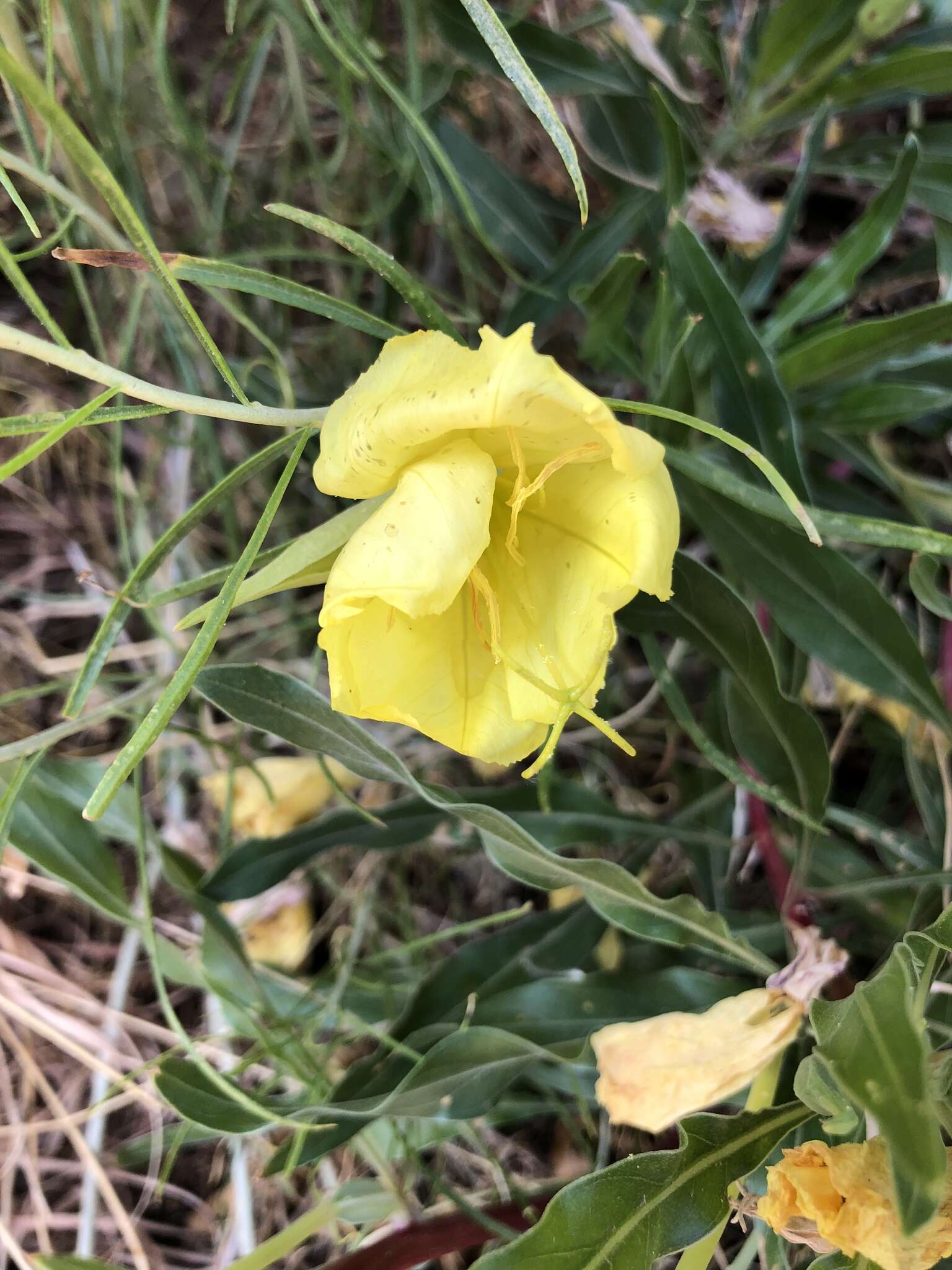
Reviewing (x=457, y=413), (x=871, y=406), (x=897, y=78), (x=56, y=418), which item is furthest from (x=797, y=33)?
(x=56, y=418)

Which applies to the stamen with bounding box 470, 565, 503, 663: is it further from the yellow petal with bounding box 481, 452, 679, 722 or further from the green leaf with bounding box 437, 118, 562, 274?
the green leaf with bounding box 437, 118, 562, 274

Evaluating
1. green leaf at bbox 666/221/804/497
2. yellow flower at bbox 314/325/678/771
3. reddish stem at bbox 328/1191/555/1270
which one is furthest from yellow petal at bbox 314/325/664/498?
reddish stem at bbox 328/1191/555/1270

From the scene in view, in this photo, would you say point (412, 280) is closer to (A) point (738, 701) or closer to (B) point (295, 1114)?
(A) point (738, 701)

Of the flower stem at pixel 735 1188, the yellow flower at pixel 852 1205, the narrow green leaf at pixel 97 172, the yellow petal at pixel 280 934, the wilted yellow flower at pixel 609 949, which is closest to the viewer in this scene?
the narrow green leaf at pixel 97 172

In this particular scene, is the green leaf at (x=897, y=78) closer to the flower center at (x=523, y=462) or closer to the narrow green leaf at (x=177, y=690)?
the flower center at (x=523, y=462)

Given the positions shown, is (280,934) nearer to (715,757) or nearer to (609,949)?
(609,949)

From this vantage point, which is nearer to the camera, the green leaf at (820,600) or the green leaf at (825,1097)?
the green leaf at (825,1097)

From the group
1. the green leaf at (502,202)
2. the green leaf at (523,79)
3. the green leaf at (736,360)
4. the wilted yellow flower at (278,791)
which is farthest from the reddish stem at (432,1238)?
the green leaf at (502,202)
